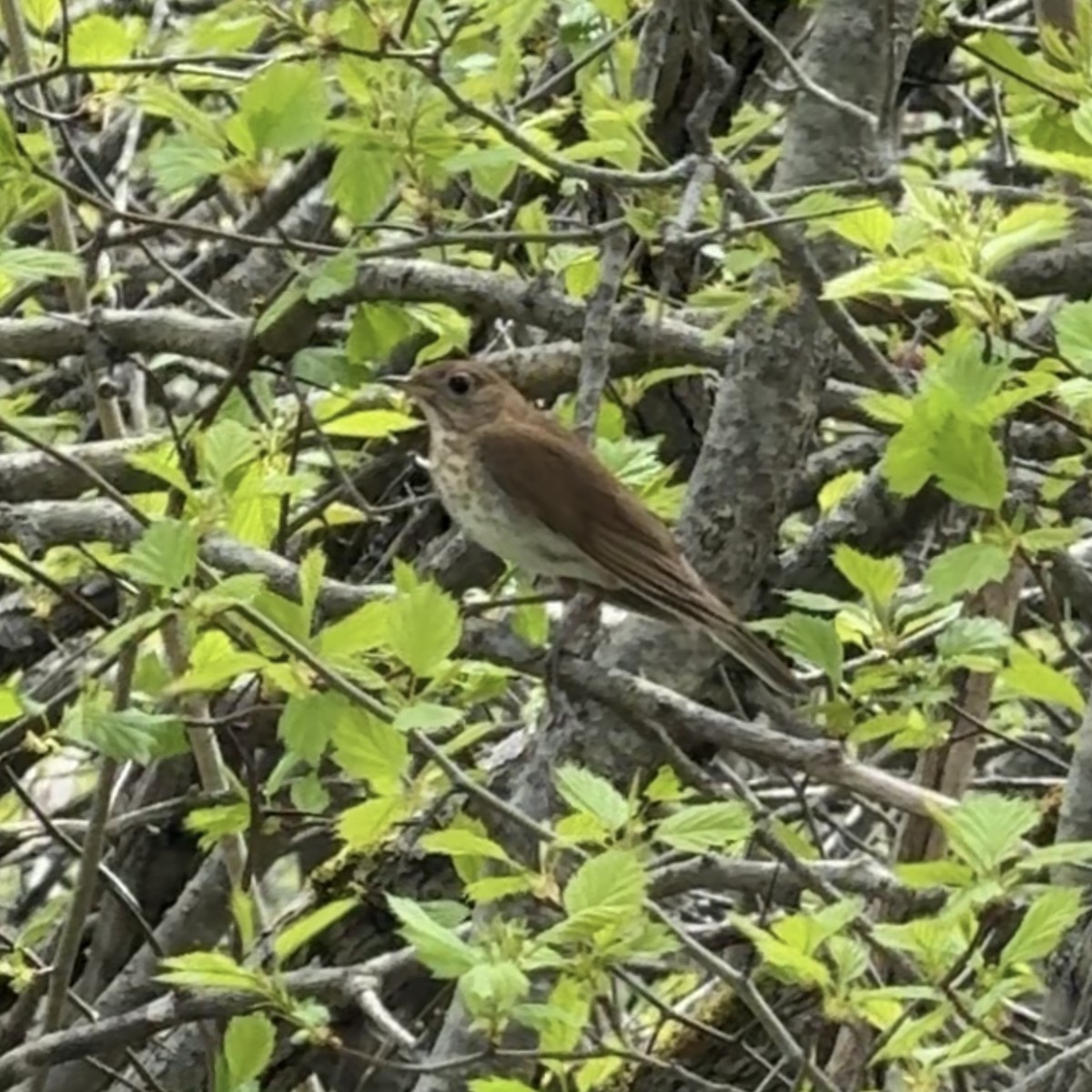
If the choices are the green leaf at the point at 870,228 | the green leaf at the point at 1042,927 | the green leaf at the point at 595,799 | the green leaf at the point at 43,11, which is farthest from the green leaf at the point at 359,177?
the green leaf at the point at 1042,927

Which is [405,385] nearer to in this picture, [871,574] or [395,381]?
[395,381]

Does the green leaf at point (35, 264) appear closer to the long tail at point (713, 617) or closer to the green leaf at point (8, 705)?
the green leaf at point (8, 705)

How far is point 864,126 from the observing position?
9.35 feet

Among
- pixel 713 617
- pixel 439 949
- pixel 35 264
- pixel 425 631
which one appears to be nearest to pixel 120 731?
pixel 425 631

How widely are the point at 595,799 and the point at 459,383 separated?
1.50 meters

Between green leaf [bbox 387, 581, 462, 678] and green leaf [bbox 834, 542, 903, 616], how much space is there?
0.58 meters

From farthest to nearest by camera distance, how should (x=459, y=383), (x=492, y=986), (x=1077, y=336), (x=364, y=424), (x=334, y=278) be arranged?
A: (x=459, y=383) → (x=364, y=424) → (x=334, y=278) → (x=1077, y=336) → (x=492, y=986)

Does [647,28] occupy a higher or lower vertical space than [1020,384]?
higher

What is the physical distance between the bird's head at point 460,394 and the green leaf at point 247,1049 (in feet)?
4.34

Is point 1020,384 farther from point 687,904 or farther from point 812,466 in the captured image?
point 687,904

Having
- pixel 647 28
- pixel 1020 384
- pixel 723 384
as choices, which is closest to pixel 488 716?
pixel 723 384

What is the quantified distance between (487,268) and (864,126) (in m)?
0.87

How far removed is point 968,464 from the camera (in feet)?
6.79

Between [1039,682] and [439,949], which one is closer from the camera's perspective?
[439,949]
